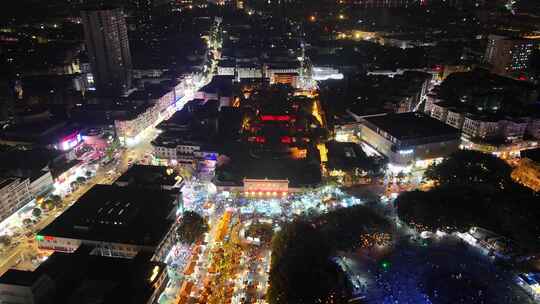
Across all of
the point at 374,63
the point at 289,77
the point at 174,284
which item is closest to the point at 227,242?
the point at 174,284

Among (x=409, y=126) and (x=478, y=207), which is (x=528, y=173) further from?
(x=409, y=126)

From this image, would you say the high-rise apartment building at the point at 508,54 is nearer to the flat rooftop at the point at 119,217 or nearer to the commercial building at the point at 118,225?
the commercial building at the point at 118,225

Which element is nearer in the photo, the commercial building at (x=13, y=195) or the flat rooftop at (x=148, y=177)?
the commercial building at (x=13, y=195)

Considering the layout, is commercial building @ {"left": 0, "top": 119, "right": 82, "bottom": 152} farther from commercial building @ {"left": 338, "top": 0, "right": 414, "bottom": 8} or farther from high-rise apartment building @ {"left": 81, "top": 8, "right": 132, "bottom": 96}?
commercial building @ {"left": 338, "top": 0, "right": 414, "bottom": 8}

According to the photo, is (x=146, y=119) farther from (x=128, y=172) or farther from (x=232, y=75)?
(x=232, y=75)

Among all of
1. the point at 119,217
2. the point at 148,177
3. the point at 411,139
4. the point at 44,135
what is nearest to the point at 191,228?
the point at 119,217

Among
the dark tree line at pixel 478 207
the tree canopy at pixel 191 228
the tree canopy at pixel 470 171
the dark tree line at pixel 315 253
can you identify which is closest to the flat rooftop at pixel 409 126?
the tree canopy at pixel 470 171
